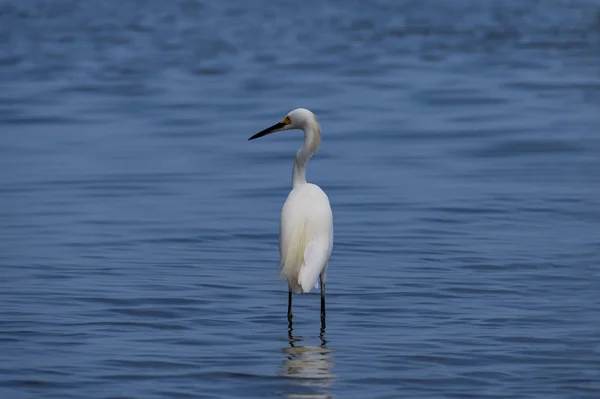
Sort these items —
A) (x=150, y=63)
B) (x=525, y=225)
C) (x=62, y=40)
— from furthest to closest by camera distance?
(x=62, y=40)
(x=150, y=63)
(x=525, y=225)

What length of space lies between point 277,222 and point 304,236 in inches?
115

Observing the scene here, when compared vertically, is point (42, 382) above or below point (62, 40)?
below

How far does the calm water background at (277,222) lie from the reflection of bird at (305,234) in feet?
0.94

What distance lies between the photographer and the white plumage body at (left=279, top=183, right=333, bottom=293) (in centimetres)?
847

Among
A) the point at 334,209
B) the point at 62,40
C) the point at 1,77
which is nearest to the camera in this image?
the point at 334,209

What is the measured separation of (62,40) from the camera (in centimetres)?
2766

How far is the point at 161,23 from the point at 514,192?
1935cm

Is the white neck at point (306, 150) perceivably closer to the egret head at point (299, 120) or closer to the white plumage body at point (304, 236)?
the egret head at point (299, 120)

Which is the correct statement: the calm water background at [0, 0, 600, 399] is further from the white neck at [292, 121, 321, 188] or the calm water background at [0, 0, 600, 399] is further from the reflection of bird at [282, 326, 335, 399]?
the white neck at [292, 121, 321, 188]

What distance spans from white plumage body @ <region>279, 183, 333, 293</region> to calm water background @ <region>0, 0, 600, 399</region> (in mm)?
319

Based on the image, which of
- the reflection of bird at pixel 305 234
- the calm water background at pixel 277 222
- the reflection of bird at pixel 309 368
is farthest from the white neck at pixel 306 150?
the reflection of bird at pixel 309 368

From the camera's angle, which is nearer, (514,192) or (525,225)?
(525,225)

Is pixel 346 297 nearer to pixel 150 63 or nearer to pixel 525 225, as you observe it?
pixel 525 225

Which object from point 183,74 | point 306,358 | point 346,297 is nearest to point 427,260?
point 346,297
